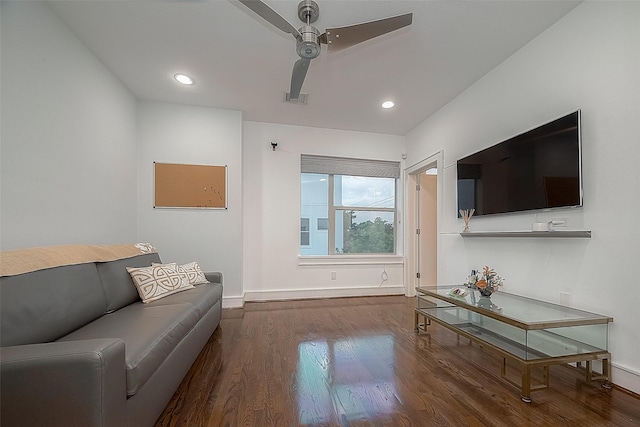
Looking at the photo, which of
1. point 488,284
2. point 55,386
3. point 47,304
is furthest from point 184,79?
point 488,284

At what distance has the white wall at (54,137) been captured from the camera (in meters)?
1.74

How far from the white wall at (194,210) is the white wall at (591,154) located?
3065 millimetres

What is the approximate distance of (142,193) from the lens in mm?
3471

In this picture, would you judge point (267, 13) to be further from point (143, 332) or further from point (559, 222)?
point (559, 222)

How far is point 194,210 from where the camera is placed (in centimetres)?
359

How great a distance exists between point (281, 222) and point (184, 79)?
2195 millimetres

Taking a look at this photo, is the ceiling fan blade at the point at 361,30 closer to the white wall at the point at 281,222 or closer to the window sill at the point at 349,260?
the white wall at the point at 281,222

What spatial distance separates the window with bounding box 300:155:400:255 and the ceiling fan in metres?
2.46

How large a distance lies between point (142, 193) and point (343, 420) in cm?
340

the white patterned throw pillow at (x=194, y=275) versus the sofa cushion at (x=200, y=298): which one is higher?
the white patterned throw pillow at (x=194, y=275)

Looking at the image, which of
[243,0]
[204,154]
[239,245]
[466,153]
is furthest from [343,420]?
[204,154]

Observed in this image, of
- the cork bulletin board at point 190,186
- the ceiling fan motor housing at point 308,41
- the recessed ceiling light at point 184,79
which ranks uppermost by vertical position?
the recessed ceiling light at point 184,79

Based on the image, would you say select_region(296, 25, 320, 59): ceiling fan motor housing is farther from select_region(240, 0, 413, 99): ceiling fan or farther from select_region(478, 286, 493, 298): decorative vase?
select_region(478, 286, 493, 298): decorative vase

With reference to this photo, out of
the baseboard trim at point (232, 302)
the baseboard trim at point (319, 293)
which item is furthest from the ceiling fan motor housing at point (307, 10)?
the baseboard trim at point (319, 293)
